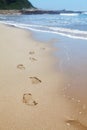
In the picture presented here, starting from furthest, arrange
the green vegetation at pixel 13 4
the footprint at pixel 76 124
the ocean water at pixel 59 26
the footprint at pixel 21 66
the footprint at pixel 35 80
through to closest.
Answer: the green vegetation at pixel 13 4, the ocean water at pixel 59 26, the footprint at pixel 21 66, the footprint at pixel 35 80, the footprint at pixel 76 124

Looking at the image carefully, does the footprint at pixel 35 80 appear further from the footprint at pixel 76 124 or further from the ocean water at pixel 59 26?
the ocean water at pixel 59 26

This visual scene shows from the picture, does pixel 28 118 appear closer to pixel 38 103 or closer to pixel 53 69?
pixel 38 103

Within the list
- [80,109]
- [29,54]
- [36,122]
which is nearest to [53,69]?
[29,54]

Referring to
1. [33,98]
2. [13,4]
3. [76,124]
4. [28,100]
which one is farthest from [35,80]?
[13,4]

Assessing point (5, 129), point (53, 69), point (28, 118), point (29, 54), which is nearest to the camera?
point (5, 129)

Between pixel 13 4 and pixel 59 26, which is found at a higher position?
pixel 13 4

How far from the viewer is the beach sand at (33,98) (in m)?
3.70

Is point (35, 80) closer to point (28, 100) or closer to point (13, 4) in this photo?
point (28, 100)

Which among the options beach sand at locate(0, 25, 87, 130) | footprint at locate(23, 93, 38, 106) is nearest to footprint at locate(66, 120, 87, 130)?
beach sand at locate(0, 25, 87, 130)

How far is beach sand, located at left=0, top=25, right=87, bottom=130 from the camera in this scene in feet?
12.1

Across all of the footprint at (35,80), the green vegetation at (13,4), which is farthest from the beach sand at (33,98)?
the green vegetation at (13,4)

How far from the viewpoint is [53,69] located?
638cm

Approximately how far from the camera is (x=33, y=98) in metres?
4.54

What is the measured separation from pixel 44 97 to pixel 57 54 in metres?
3.56
